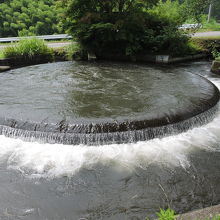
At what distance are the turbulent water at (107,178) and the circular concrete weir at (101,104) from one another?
0.25m

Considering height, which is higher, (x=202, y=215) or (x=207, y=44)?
(x=202, y=215)

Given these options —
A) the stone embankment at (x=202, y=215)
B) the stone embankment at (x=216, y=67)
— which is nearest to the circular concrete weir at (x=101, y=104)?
the stone embankment at (x=216, y=67)

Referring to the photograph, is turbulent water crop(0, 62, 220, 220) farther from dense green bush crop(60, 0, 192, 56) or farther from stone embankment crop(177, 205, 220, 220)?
dense green bush crop(60, 0, 192, 56)

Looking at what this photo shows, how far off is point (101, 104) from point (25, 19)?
84.2 feet

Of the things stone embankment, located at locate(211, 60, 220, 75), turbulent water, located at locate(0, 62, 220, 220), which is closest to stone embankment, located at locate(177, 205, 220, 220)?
turbulent water, located at locate(0, 62, 220, 220)

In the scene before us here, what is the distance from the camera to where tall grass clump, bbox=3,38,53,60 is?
37.7ft

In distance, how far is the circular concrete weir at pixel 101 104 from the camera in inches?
215

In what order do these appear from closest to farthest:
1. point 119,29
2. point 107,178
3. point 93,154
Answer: point 107,178 < point 93,154 < point 119,29

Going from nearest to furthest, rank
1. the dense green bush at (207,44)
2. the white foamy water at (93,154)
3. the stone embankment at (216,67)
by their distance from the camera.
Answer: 1. the white foamy water at (93,154)
2. the stone embankment at (216,67)
3. the dense green bush at (207,44)

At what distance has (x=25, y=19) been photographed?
93.8ft

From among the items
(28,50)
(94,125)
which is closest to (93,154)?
(94,125)

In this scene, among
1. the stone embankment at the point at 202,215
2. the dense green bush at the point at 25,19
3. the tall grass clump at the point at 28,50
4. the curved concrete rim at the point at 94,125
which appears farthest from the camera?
the dense green bush at the point at 25,19

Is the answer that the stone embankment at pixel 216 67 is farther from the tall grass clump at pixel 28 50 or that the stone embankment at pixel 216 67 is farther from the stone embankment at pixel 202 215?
the stone embankment at pixel 202 215

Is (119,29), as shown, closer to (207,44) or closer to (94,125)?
(207,44)
